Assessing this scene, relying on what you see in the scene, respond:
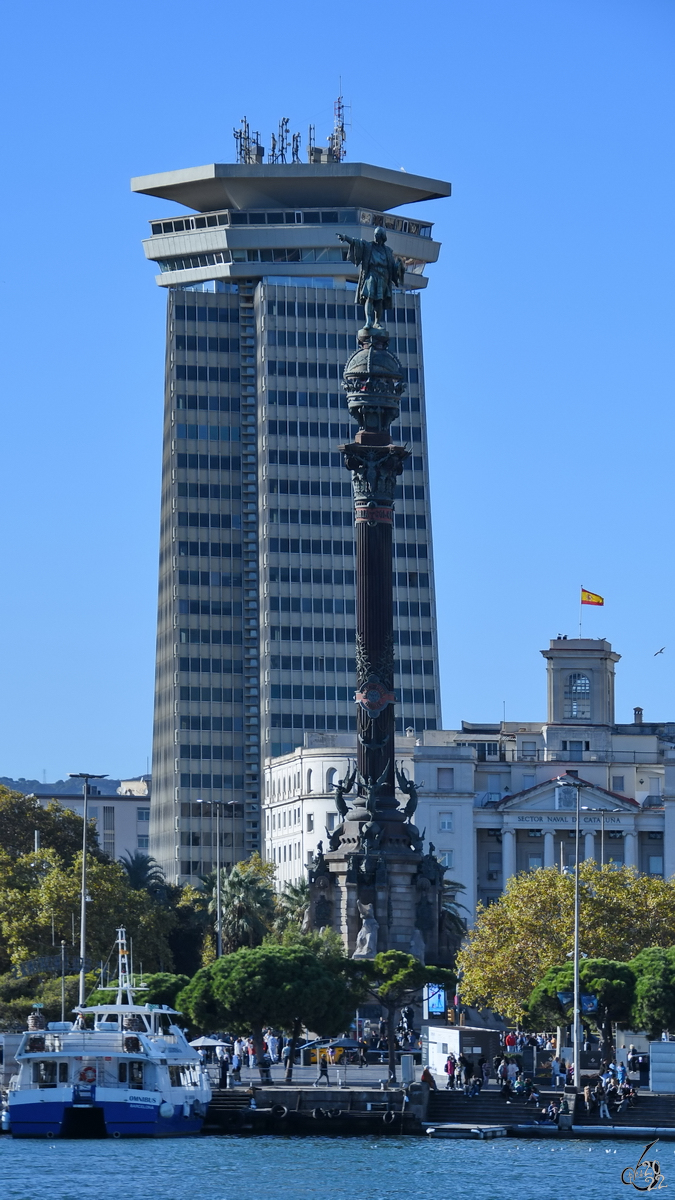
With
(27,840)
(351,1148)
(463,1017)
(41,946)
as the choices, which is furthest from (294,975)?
(27,840)

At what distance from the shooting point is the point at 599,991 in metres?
116

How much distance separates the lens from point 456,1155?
9288 cm

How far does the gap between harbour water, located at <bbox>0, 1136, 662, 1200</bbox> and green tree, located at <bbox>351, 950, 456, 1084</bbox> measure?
19.3m

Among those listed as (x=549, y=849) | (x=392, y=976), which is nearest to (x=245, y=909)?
(x=392, y=976)

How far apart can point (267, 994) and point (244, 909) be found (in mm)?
43908

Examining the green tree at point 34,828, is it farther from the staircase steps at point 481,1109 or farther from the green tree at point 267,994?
the staircase steps at point 481,1109

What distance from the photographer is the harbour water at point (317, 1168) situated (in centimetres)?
8275

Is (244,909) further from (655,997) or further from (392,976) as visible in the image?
(655,997)

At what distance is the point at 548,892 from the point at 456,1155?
4544 cm

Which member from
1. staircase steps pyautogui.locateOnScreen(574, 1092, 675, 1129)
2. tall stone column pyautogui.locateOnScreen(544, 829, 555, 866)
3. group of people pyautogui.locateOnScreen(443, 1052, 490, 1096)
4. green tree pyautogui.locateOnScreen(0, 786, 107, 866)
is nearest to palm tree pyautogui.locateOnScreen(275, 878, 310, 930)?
green tree pyautogui.locateOnScreen(0, 786, 107, 866)

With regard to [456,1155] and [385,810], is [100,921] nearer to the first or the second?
[385,810]

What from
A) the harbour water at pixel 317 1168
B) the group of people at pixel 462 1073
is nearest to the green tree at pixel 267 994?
the group of people at pixel 462 1073

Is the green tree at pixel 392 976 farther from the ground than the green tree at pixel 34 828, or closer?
closer

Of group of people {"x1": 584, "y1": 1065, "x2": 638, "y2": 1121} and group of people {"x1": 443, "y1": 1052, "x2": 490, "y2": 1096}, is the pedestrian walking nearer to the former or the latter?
group of people {"x1": 443, "y1": 1052, "x2": 490, "y2": 1096}
